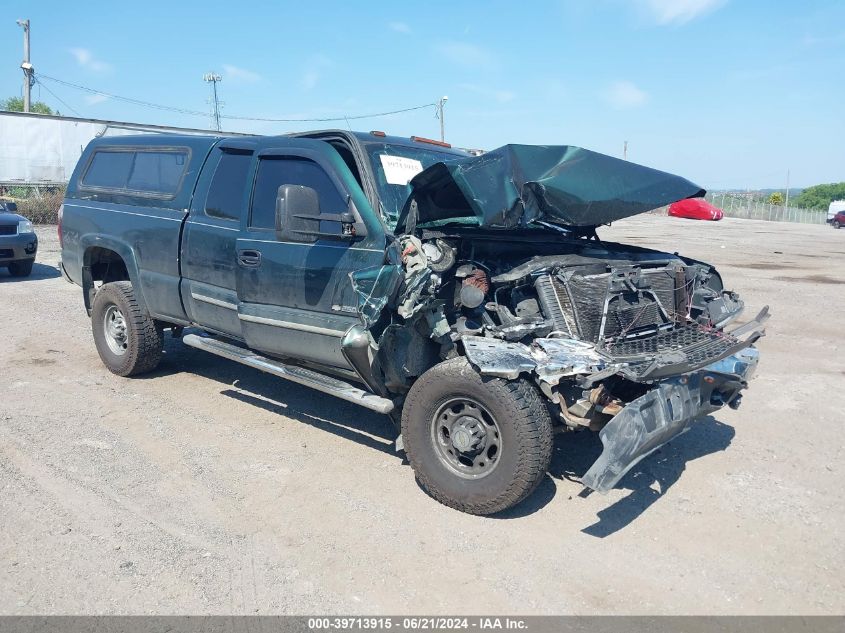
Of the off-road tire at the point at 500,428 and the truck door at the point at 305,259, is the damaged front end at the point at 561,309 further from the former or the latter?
the truck door at the point at 305,259

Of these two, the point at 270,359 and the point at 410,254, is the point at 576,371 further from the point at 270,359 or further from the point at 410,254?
the point at 270,359

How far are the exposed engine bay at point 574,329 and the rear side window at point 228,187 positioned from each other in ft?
5.66

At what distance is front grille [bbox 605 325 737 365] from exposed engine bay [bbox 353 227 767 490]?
0.01 metres

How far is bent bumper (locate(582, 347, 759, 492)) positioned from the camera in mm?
3496

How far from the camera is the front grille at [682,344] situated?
12.9 feet

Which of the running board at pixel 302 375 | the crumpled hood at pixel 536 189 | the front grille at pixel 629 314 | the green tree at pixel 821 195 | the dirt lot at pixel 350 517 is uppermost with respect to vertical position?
the green tree at pixel 821 195

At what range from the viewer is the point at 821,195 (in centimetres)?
10762

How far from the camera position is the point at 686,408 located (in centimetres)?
388

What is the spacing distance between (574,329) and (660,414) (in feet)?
2.17

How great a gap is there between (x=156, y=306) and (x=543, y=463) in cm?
392

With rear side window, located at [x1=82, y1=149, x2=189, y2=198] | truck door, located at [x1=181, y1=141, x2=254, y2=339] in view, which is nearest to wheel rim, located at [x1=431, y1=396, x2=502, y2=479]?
truck door, located at [x1=181, y1=141, x2=254, y2=339]

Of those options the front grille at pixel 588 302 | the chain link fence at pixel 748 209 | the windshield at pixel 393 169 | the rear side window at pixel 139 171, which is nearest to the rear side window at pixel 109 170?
the rear side window at pixel 139 171

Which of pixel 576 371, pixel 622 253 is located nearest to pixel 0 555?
pixel 576 371

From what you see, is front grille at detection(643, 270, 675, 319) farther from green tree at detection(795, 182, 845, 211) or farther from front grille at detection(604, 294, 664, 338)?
green tree at detection(795, 182, 845, 211)
